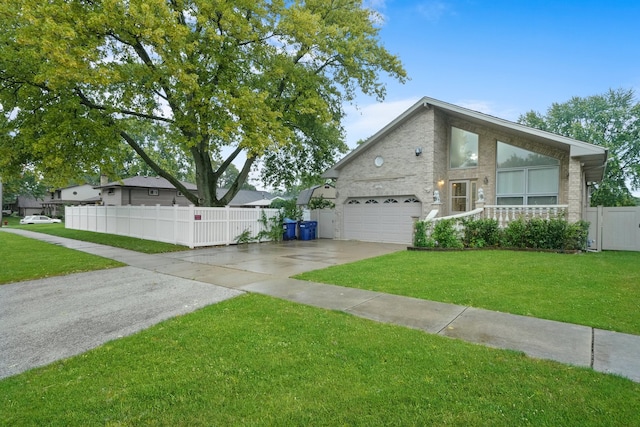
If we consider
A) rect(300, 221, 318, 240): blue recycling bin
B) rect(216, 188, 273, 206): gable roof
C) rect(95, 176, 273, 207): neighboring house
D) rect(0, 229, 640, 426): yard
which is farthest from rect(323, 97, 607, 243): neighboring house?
rect(216, 188, 273, 206): gable roof

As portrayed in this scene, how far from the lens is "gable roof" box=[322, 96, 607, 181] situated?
11047 millimetres

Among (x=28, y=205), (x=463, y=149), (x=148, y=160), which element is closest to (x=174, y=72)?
(x=148, y=160)

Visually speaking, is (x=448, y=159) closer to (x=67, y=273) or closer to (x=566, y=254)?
(x=566, y=254)

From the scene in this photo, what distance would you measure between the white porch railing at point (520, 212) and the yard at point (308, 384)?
9932mm

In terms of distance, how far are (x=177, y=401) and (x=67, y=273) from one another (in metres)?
7.30

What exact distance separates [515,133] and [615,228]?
17.5 feet

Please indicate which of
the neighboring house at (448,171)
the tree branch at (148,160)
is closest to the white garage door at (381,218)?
the neighboring house at (448,171)

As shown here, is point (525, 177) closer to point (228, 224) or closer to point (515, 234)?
point (515, 234)

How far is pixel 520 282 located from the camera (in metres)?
6.48

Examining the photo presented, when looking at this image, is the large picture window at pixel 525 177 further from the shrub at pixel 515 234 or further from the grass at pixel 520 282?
the grass at pixel 520 282

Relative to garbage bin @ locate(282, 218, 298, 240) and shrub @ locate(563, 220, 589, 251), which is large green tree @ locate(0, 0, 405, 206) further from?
shrub @ locate(563, 220, 589, 251)

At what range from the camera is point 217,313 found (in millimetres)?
4734

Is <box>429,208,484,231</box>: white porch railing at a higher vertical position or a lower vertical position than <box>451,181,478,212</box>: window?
lower

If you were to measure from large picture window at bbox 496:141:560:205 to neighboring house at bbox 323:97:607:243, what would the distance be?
3 centimetres
